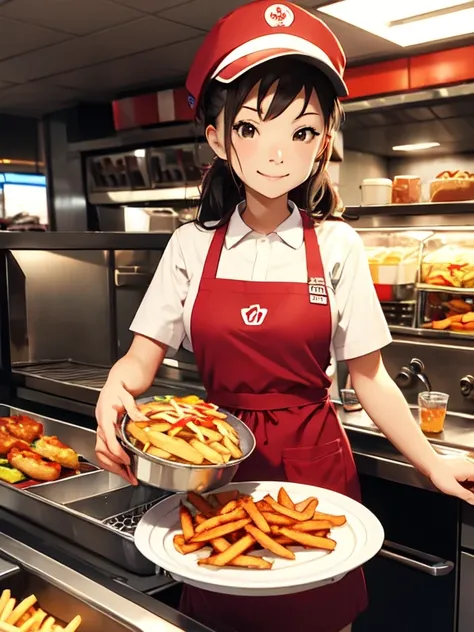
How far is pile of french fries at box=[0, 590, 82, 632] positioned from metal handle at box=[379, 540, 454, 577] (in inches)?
38.0

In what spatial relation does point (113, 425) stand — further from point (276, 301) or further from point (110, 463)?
point (276, 301)

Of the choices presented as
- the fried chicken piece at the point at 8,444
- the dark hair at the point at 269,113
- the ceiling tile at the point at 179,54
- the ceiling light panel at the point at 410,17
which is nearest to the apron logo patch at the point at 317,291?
the dark hair at the point at 269,113

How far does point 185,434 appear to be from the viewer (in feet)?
3.72

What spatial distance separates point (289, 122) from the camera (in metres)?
1.31

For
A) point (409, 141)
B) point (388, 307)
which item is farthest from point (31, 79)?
point (388, 307)

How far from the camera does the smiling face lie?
1.31m

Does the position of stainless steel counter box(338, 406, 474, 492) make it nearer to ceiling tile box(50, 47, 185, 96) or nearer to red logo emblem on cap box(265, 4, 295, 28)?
red logo emblem on cap box(265, 4, 295, 28)

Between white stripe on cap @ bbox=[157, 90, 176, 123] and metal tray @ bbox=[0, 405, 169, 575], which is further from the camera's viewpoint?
white stripe on cap @ bbox=[157, 90, 176, 123]

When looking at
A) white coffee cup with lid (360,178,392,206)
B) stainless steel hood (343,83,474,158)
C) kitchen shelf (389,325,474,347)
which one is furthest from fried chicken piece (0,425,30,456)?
stainless steel hood (343,83,474,158)

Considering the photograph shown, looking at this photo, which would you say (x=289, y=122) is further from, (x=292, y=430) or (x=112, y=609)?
(x=112, y=609)

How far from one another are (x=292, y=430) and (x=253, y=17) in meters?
0.80

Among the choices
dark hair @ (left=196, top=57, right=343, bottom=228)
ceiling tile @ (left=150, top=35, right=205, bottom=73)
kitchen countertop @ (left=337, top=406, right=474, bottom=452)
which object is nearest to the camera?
dark hair @ (left=196, top=57, right=343, bottom=228)

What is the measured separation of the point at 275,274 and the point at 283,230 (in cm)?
11

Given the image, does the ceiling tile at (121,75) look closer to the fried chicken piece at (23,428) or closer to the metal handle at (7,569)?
the fried chicken piece at (23,428)
